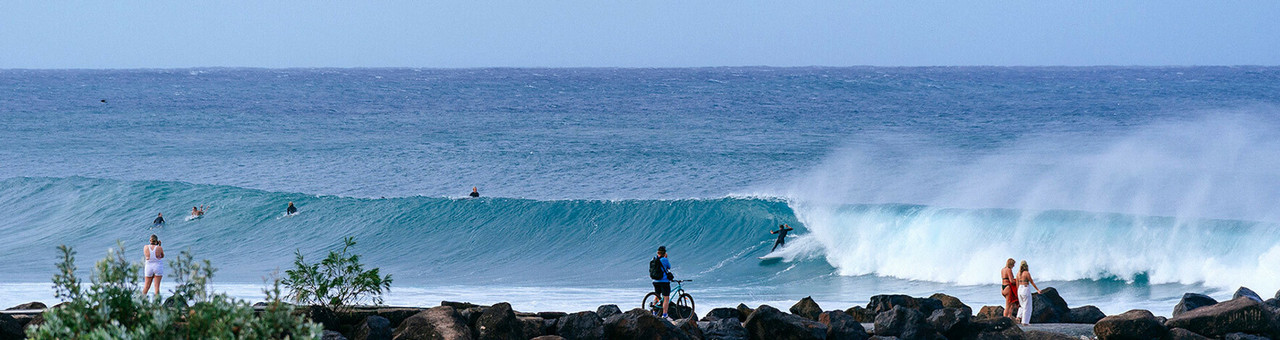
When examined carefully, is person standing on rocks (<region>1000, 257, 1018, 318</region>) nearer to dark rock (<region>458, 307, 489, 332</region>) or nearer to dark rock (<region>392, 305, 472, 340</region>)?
dark rock (<region>458, 307, 489, 332</region>)

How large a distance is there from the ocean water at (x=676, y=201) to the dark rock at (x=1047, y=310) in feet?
14.9

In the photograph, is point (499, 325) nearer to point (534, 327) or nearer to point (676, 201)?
point (534, 327)

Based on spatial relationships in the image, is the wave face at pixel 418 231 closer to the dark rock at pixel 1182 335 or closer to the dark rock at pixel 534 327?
the dark rock at pixel 534 327

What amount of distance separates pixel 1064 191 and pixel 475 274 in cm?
1660

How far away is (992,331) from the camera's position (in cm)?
1048

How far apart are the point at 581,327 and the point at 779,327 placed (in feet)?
6.13

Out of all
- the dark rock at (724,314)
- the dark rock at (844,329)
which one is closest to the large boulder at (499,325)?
the dark rock at (724,314)

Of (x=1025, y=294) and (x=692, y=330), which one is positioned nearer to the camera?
(x=692, y=330)

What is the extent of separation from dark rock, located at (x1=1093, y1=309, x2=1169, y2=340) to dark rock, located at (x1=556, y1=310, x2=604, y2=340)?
480 cm

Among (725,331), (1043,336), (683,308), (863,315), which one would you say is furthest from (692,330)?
(1043,336)

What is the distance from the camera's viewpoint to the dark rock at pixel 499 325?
388 inches

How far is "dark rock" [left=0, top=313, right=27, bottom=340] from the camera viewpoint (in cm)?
964

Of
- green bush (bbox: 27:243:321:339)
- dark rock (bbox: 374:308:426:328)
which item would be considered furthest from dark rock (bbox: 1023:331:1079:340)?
green bush (bbox: 27:243:321:339)

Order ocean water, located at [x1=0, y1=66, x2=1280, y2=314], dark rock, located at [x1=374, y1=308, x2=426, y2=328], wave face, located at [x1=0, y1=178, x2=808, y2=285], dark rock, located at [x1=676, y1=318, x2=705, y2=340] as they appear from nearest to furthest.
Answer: dark rock, located at [x1=676, y1=318, x2=705, y2=340]
dark rock, located at [x1=374, y1=308, x2=426, y2=328]
ocean water, located at [x1=0, y1=66, x2=1280, y2=314]
wave face, located at [x1=0, y1=178, x2=808, y2=285]
